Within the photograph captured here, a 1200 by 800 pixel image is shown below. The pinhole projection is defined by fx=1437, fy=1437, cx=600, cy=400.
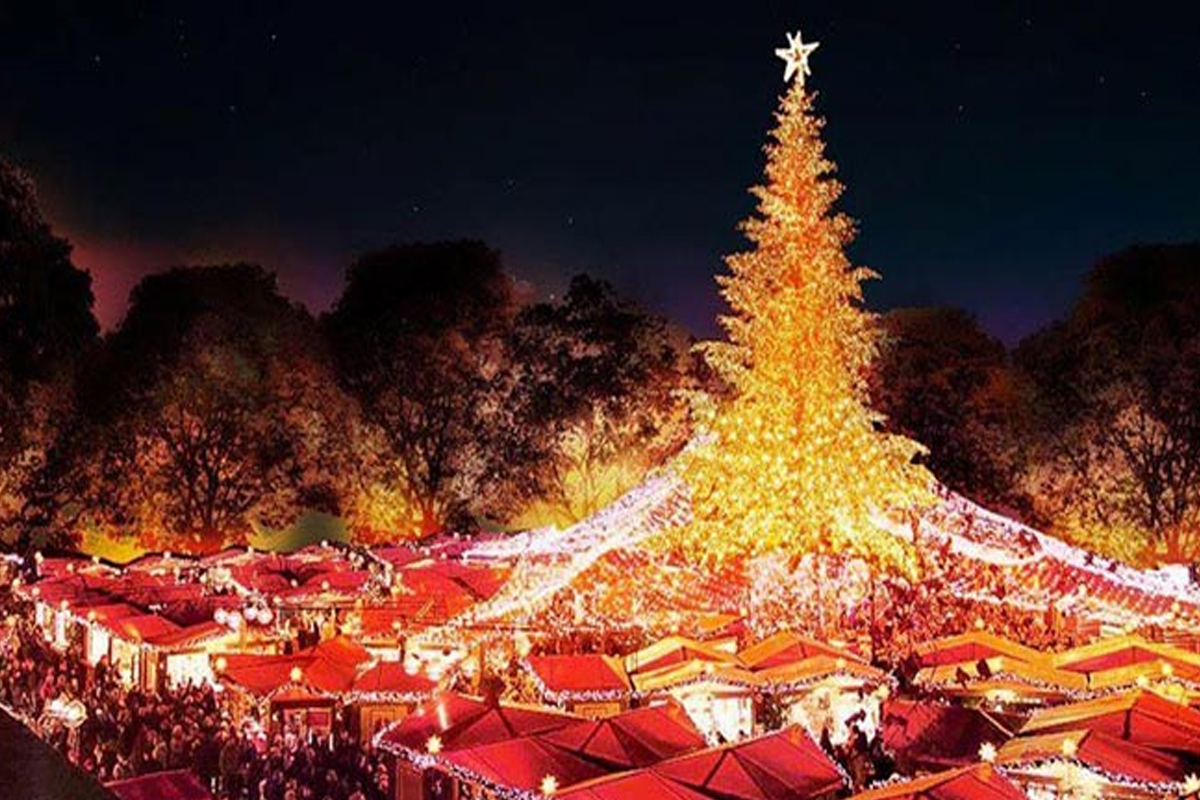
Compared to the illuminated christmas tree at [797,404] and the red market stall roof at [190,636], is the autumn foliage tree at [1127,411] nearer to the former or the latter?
the illuminated christmas tree at [797,404]

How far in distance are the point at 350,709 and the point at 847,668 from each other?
5.29 meters

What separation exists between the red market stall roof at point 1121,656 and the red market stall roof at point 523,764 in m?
6.23

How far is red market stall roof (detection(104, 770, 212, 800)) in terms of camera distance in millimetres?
9164

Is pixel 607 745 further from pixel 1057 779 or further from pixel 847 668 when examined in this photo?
pixel 847 668

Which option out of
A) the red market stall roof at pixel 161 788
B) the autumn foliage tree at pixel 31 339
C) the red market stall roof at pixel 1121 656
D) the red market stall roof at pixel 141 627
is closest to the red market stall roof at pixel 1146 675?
the red market stall roof at pixel 1121 656

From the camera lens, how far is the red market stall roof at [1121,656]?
14.2 meters

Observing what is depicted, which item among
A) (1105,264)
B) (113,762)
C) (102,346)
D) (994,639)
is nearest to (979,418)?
(1105,264)

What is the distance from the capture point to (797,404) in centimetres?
2158

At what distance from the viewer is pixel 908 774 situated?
39.0 feet

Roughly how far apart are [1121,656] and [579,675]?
5.39 meters

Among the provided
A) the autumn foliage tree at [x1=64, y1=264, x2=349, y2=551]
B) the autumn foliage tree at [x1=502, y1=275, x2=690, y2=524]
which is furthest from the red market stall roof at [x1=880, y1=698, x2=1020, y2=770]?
the autumn foliage tree at [x1=64, y1=264, x2=349, y2=551]

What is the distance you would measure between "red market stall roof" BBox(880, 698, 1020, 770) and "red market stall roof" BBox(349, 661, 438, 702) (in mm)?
A: 4631

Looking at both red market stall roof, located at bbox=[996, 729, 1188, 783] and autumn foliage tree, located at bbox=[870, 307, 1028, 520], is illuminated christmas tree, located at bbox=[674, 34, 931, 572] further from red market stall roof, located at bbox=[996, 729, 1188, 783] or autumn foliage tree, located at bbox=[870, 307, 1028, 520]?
autumn foliage tree, located at bbox=[870, 307, 1028, 520]

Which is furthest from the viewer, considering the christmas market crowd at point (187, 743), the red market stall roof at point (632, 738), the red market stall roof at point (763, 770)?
the christmas market crowd at point (187, 743)
